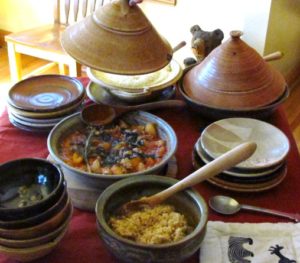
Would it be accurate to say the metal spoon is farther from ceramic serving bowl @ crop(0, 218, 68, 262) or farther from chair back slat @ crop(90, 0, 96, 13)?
chair back slat @ crop(90, 0, 96, 13)

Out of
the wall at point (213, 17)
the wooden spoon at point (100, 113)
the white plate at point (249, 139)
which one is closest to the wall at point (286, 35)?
the wall at point (213, 17)

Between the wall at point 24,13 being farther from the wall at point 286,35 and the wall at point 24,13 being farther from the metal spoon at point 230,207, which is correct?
the metal spoon at point 230,207

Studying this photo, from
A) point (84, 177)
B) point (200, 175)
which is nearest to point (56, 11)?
point (84, 177)

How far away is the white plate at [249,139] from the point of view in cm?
109

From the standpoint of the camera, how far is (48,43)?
259 centimetres

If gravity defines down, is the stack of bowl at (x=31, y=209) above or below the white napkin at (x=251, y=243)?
above

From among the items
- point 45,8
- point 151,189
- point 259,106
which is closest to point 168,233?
point 151,189

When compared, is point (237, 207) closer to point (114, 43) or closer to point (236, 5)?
point (114, 43)

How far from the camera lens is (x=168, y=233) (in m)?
0.84

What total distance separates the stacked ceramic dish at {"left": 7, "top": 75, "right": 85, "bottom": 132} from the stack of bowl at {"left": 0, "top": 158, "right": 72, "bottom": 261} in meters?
0.35

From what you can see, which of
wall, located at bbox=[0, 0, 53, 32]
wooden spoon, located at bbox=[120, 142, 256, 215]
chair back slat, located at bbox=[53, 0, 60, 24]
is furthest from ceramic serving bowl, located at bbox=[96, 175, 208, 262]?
wall, located at bbox=[0, 0, 53, 32]

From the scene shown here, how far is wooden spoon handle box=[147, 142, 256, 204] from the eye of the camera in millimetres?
887

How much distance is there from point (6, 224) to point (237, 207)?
49 centimetres

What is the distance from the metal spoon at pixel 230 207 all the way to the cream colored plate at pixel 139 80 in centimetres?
43
